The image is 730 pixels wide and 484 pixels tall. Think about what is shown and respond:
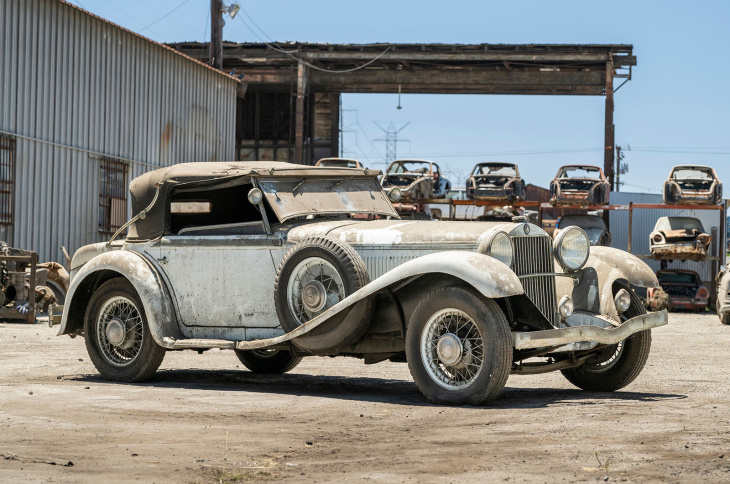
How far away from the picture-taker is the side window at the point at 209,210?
368 inches

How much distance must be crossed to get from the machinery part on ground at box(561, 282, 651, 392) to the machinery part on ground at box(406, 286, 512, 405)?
1667 millimetres

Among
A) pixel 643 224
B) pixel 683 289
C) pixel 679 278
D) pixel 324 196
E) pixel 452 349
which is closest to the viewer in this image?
pixel 452 349

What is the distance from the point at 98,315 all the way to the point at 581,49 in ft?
95.2

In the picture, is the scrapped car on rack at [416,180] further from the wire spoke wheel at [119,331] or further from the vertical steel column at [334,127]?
the wire spoke wheel at [119,331]

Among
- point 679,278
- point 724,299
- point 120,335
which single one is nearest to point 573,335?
point 120,335

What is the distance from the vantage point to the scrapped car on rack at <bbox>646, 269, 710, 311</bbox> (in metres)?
26.5

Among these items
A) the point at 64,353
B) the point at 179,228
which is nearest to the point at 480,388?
the point at 179,228

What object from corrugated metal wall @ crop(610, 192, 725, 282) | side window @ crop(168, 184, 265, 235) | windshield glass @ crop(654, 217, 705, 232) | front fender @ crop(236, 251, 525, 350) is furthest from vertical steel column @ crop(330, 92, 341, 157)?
front fender @ crop(236, 251, 525, 350)

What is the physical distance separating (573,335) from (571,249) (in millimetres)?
1073

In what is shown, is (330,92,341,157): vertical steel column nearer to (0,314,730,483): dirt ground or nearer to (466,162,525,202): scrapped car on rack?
(466,162,525,202): scrapped car on rack

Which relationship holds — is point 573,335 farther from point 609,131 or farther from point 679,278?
point 609,131

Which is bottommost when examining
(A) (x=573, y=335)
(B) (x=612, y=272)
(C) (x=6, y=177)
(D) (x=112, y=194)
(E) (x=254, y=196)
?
(A) (x=573, y=335)

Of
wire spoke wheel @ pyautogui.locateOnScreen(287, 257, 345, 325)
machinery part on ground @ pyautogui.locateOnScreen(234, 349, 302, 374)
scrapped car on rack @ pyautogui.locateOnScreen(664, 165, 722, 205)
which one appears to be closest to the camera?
wire spoke wheel @ pyautogui.locateOnScreen(287, 257, 345, 325)

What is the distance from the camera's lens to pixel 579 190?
28.7 m
